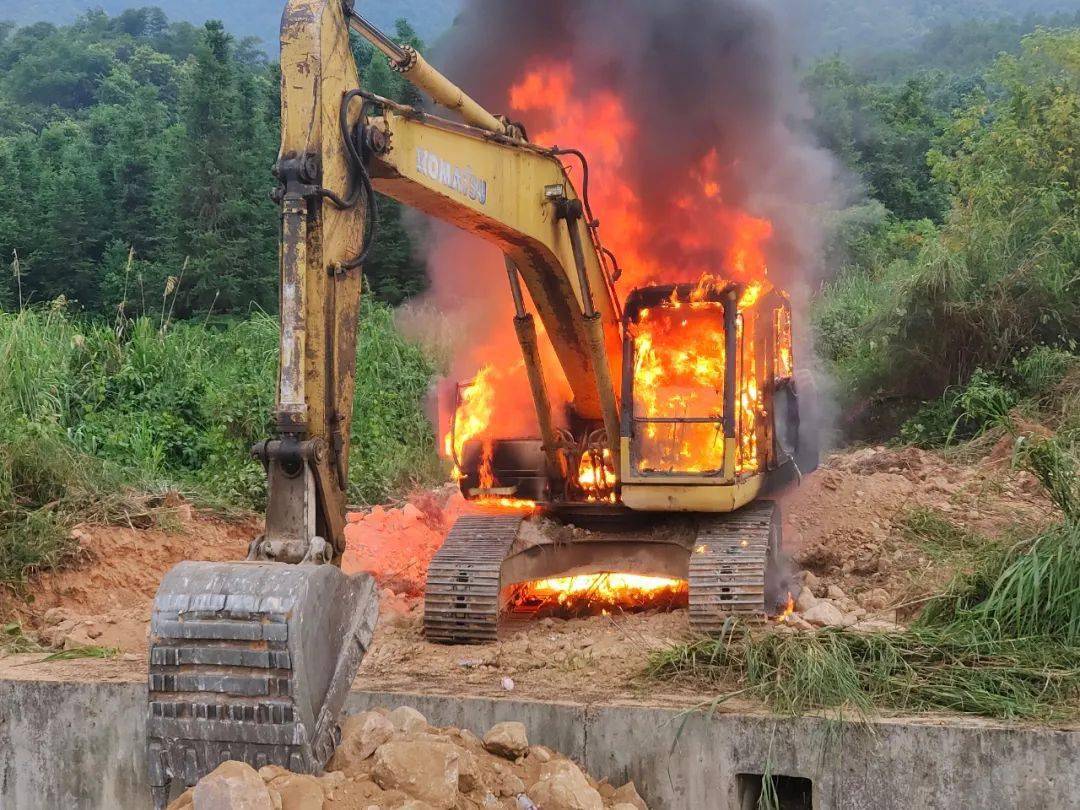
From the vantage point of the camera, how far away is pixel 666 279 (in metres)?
9.48

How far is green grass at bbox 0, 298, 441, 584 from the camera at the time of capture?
1066 cm

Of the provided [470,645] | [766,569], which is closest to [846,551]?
[766,569]

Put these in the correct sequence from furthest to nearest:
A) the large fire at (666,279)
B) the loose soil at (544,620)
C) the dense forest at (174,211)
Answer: the dense forest at (174,211), the large fire at (666,279), the loose soil at (544,620)

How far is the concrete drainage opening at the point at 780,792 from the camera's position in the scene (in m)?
6.01

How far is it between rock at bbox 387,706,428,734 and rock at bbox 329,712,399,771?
0.43 feet

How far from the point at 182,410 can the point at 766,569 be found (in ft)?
28.1

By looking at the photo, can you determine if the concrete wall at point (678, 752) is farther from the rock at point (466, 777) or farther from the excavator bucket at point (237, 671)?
the excavator bucket at point (237, 671)

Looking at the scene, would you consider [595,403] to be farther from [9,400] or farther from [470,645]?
[9,400]

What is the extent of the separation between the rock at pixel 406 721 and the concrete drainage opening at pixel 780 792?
1.63 metres

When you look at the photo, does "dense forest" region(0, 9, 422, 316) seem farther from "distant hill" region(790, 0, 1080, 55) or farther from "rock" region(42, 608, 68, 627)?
"distant hill" region(790, 0, 1080, 55)

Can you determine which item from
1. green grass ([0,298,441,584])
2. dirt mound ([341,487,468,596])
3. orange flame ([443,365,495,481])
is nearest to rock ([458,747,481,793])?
orange flame ([443,365,495,481])

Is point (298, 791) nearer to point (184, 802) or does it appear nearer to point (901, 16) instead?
point (184, 802)

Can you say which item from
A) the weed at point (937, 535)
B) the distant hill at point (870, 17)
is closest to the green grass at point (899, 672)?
the weed at point (937, 535)

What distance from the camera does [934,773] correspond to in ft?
18.6
